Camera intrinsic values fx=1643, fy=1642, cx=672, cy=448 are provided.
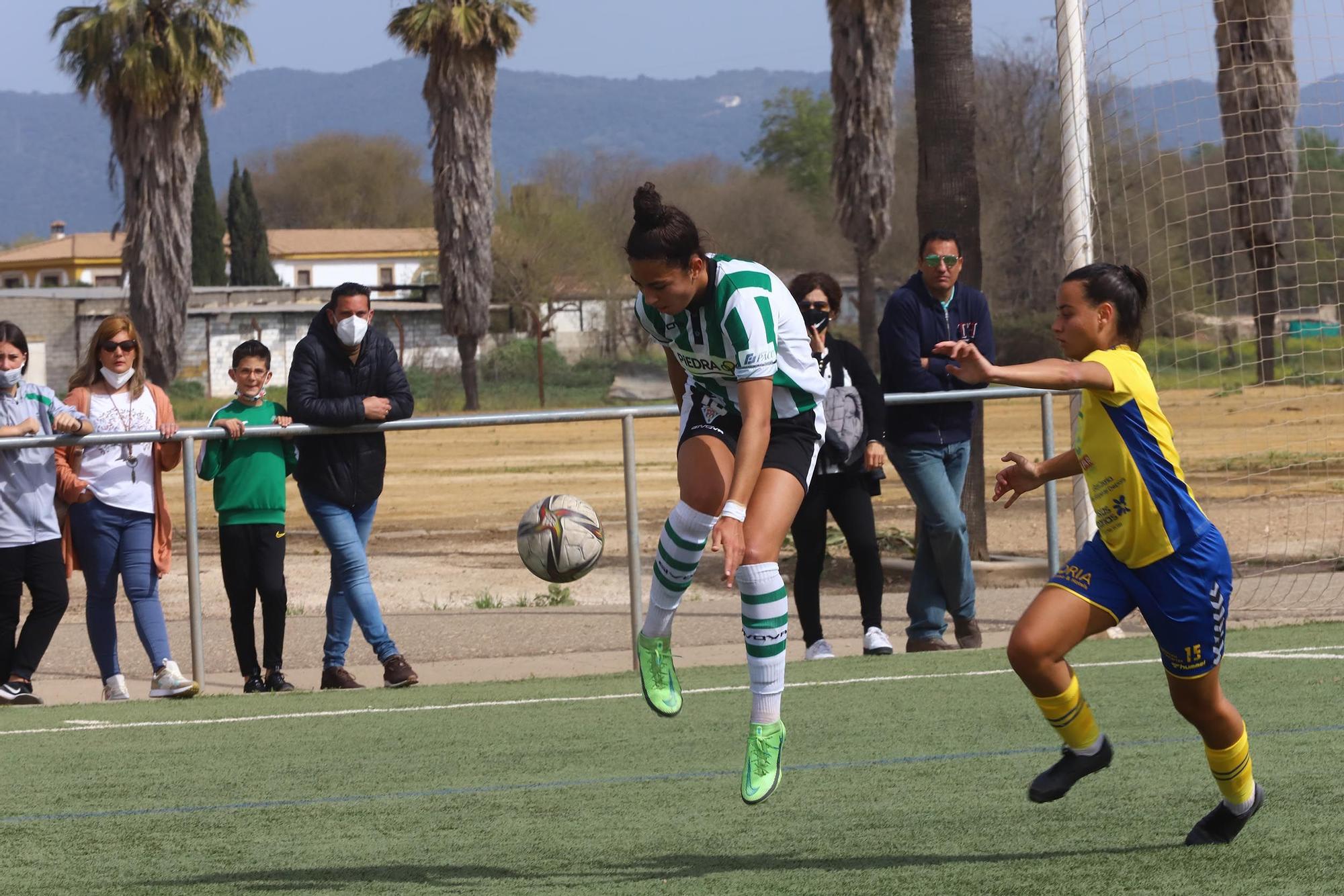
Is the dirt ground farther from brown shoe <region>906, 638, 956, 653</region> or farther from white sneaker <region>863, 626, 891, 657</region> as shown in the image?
white sneaker <region>863, 626, 891, 657</region>

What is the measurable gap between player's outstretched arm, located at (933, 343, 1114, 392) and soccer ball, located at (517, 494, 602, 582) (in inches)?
148

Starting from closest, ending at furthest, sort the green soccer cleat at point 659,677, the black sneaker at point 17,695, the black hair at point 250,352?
the green soccer cleat at point 659,677
the black sneaker at point 17,695
the black hair at point 250,352

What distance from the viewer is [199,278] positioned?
8469 cm

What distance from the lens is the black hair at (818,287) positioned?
29.5 feet

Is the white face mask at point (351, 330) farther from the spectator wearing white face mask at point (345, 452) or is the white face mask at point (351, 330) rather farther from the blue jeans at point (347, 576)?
the blue jeans at point (347, 576)

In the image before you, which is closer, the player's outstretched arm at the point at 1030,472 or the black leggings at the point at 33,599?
the player's outstretched arm at the point at 1030,472

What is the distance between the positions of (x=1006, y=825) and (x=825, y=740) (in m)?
1.80

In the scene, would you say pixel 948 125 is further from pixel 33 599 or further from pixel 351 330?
pixel 33 599

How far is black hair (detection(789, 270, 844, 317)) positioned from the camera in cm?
898

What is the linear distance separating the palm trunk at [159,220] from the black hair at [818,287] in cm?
3096

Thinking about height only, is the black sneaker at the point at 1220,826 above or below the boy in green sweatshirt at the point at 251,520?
below

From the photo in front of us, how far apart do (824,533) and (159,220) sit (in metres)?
32.6

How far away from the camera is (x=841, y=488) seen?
9.11m

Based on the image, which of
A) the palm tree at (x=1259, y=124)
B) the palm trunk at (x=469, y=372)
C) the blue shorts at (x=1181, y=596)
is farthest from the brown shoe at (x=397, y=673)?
Answer: the palm trunk at (x=469, y=372)
